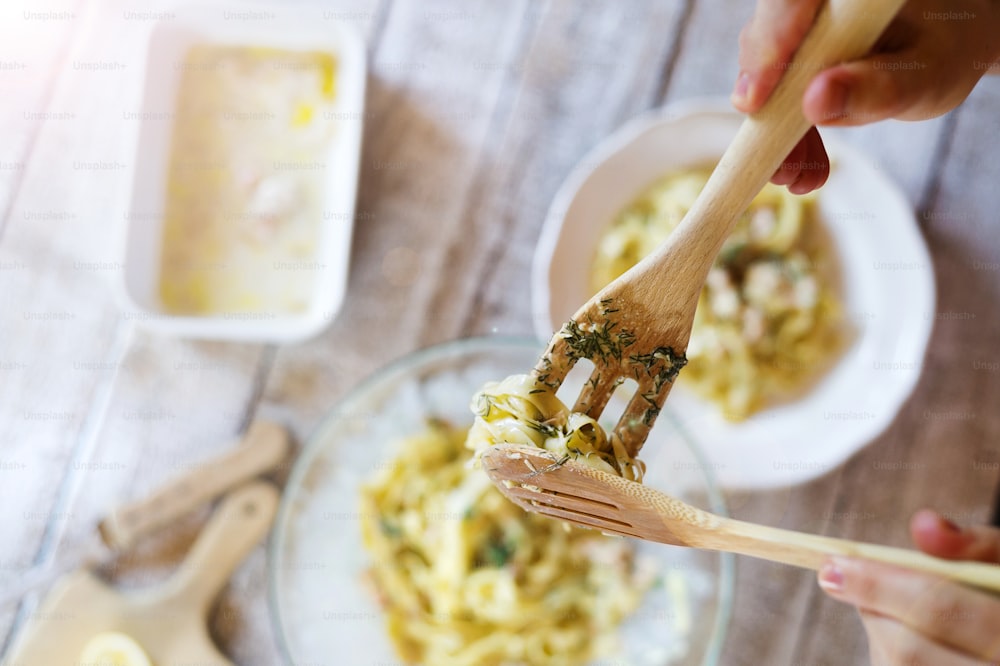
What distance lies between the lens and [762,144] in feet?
2.98

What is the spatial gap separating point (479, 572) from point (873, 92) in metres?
1.13

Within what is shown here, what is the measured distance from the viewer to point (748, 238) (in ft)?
5.39

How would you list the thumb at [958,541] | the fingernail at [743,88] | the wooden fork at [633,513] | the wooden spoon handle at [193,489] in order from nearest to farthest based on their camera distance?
the wooden fork at [633,513]
the fingernail at [743,88]
the thumb at [958,541]
the wooden spoon handle at [193,489]

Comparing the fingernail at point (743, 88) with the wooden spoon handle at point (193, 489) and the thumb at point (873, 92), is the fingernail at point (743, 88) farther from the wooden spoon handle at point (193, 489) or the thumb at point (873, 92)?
the wooden spoon handle at point (193, 489)

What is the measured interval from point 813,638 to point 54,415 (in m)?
1.80

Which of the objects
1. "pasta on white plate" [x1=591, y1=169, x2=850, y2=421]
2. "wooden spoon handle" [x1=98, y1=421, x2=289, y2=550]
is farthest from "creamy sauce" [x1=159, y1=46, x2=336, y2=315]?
"pasta on white plate" [x1=591, y1=169, x2=850, y2=421]

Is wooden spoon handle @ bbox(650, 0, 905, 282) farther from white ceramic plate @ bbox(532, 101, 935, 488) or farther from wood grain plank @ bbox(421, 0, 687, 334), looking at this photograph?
wood grain plank @ bbox(421, 0, 687, 334)

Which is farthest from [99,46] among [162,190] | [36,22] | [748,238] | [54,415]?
[748,238]

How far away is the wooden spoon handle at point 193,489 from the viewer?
5.47 ft

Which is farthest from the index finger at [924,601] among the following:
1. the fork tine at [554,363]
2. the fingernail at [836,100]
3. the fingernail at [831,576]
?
the fingernail at [836,100]

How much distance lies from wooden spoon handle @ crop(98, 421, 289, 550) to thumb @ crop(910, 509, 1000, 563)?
1.32 m

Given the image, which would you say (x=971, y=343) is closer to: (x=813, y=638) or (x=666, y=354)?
(x=813, y=638)

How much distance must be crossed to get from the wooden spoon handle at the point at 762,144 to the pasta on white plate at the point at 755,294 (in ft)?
2.24

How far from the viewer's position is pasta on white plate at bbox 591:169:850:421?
1620 millimetres
